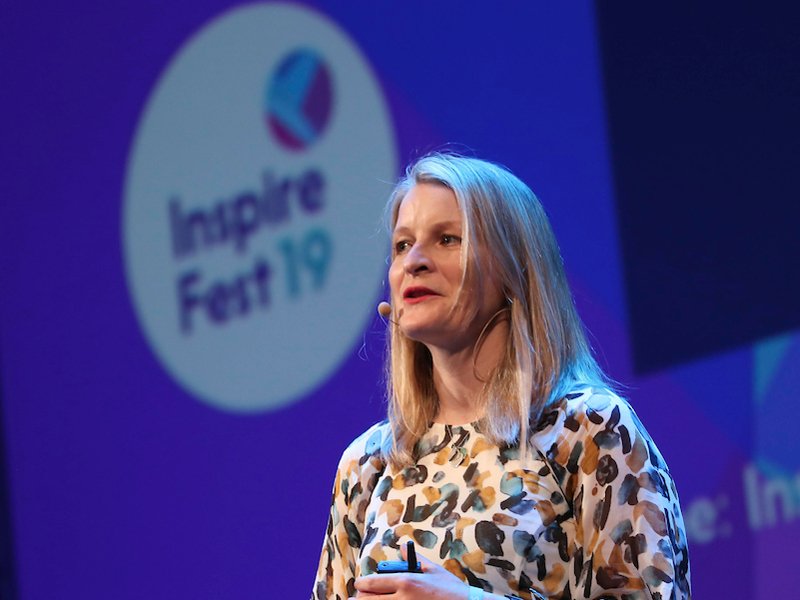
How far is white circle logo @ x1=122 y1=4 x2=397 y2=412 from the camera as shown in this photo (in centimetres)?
324

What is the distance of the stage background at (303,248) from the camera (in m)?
2.66

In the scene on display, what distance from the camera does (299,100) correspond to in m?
3.37

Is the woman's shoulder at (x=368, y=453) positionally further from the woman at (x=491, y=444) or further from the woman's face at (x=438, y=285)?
the woman's face at (x=438, y=285)

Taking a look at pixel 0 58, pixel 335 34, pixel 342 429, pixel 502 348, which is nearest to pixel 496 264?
pixel 502 348

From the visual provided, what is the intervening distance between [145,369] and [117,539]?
0.52 metres

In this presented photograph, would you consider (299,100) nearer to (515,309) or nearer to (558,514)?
(515,309)

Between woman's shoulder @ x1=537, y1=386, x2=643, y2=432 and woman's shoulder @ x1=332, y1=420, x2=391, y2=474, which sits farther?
woman's shoulder @ x1=332, y1=420, x2=391, y2=474

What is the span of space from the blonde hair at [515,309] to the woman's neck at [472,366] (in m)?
0.02

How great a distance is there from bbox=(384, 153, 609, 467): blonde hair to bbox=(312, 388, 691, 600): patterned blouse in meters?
0.04

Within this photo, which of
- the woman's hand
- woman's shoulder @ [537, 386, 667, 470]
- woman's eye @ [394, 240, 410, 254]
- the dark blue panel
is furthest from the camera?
the dark blue panel

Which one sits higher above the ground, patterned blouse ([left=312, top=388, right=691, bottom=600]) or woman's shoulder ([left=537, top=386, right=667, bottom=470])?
woman's shoulder ([left=537, top=386, right=667, bottom=470])

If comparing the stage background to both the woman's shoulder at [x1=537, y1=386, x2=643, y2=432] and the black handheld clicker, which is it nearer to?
the woman's shoulder at [x1=537, y1=386, x2=643, y2=432]

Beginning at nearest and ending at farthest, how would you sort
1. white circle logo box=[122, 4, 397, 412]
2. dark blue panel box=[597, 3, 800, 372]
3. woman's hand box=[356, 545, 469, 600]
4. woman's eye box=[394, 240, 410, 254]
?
woman's hand box=[356, 545, 469, 600] < woman's eye box=[394, 240, 410, 254] < dark blue panel box=[597, 3, 800, 372] < white circle logo box=[122, 4, 397, 412]

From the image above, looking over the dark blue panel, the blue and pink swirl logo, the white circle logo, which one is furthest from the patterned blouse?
the blue and pink swirl logo
